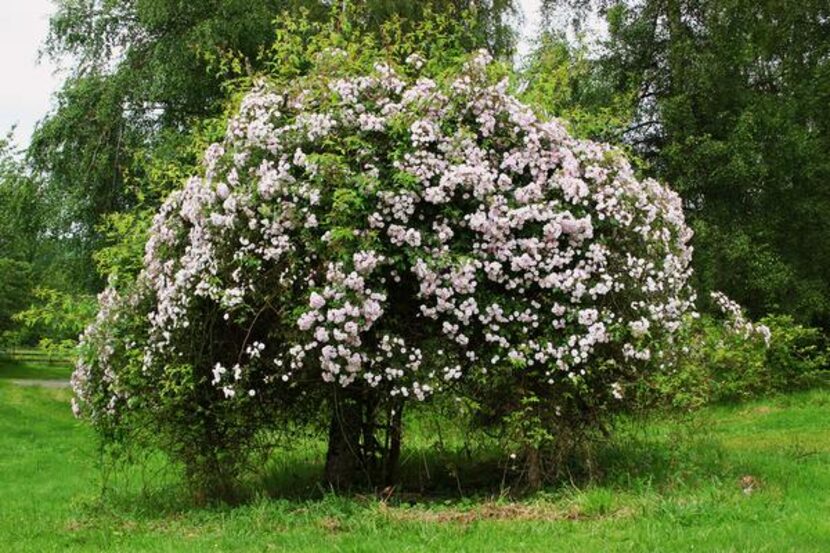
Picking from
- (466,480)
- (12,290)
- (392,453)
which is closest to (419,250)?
(392,453)

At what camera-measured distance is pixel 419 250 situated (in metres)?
6.65

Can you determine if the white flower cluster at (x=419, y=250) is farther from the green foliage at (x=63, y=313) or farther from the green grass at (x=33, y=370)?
the green grass at (x=33, y=370)

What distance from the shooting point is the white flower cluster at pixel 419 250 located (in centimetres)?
657

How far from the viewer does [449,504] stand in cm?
688

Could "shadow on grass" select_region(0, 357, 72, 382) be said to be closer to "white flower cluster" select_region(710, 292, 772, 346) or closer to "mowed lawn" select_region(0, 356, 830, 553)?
"mowed lawn" select_region(0, 356, 830, 553)

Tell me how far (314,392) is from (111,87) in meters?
12.1

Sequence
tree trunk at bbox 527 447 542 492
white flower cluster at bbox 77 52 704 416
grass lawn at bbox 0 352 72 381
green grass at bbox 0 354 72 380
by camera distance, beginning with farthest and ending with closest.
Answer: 1. green grass at bbox 0 354 72 380
2. grass lawn at bbox 0 352 72 381
3. tree trunk at bbox 527 447 542 492
4. white flower cluster at bbox 77 52 704 416

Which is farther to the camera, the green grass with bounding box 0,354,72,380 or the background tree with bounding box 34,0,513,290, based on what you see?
the green grass with bounding box 0,354,72,380

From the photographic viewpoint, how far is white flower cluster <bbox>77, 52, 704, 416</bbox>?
6570 mm

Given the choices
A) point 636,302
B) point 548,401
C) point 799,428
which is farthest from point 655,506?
point 799,428

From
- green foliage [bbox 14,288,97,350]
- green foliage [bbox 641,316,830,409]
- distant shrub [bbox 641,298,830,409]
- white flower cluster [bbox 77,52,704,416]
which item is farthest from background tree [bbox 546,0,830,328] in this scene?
green foliage [bbox 14,288,97,350]

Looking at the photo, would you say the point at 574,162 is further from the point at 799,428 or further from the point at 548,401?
the point at 799,428

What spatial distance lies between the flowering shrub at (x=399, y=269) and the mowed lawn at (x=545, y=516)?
2.53 feet

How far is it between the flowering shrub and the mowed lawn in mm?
772
